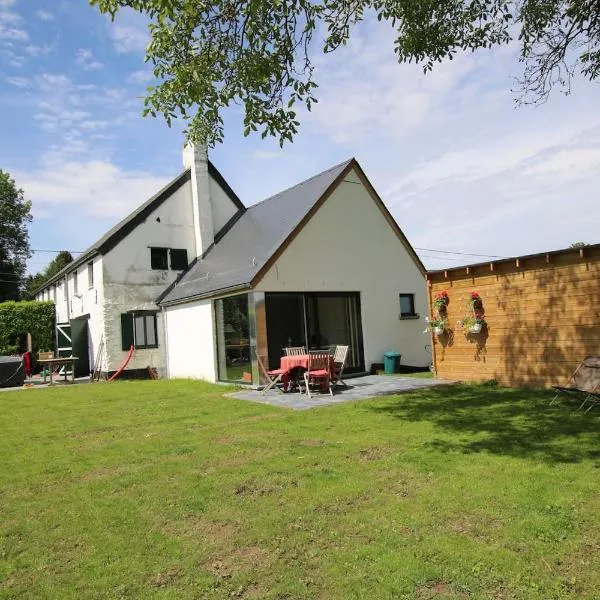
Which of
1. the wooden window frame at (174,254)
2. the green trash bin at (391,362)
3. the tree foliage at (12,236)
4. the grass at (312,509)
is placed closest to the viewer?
the grass at (312,509)

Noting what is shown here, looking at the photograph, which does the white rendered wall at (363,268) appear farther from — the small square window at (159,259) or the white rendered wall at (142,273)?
the small square window at (159,259)

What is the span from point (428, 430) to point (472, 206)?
17.9m

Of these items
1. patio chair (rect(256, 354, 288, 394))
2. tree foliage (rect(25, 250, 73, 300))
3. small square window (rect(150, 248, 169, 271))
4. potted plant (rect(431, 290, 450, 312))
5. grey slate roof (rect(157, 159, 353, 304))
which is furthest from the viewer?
tree foliage (rect(25, 250, 73, 300))

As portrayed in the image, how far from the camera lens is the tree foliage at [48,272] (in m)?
48.4

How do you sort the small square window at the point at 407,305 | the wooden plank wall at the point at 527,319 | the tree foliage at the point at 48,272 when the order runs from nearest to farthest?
the wooden plank wall at the point at 527,319 → the small square window at the point at 407,305 → the tree foliage at the point at 48,272

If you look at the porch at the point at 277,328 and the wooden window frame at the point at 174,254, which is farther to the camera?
the wooden window frame at the point at 174,254

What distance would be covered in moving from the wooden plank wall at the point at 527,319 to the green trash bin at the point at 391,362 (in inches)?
106

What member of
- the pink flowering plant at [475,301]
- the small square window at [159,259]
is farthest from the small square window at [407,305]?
the small square window at [159,259]

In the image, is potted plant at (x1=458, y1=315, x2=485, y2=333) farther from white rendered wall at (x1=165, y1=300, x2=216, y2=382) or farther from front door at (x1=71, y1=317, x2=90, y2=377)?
front door at (x1=71, y1=317, x2=90, y2=377)

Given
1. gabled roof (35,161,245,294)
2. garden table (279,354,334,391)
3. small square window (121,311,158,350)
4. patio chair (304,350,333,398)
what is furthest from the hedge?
patio chair (304,350,333,398)

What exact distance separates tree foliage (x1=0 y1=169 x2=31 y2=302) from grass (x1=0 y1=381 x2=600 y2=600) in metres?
44.4

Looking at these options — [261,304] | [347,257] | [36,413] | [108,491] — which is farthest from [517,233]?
[108,491]

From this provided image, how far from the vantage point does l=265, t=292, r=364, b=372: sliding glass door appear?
48.6 ft

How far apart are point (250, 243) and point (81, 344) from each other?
9888 mm
